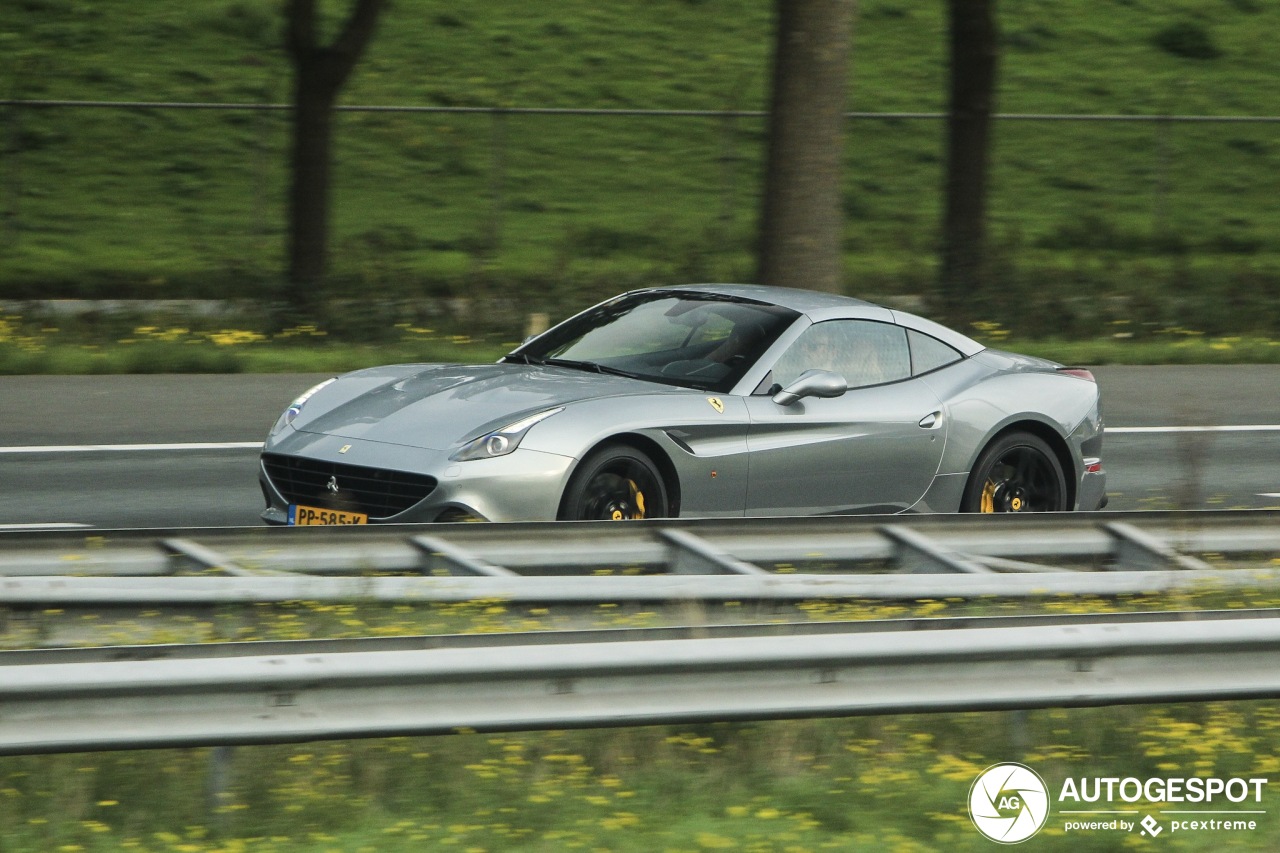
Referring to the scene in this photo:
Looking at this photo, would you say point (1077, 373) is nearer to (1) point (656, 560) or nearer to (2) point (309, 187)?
(1) point (656, 560)

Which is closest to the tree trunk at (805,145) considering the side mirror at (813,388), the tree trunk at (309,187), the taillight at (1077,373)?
the taillight at (1077,373)

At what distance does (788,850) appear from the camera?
4445mm

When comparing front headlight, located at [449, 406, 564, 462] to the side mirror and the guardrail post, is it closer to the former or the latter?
the side mirror

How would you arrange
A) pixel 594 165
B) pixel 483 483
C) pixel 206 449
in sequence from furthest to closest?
pixel 594 165 < pixel 206 449 < pixel 483 483

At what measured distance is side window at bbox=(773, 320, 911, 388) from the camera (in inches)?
342

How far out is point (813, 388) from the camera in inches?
330

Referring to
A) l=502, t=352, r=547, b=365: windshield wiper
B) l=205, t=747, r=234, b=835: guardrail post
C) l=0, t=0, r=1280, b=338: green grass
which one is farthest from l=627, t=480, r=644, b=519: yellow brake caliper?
l=0, t=0, r=1280, b=338: green grass

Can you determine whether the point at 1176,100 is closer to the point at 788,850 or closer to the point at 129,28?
the point at 129,28

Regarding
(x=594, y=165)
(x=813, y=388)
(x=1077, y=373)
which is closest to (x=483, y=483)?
(x=813, y=388)

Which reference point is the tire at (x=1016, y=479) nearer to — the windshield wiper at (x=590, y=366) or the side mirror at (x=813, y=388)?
the side mirror at (x=813, y=388)

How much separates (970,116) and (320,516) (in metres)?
12.3

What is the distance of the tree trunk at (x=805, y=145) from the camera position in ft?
42.4

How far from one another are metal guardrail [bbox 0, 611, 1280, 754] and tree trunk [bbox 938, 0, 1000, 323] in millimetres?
13390

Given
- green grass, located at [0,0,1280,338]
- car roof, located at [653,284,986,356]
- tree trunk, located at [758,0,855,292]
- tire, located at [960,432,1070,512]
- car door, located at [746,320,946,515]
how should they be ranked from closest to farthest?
1. car door, located at [746,320,946,515]
2. car roof, located at [653,284,986,356]
3. tire, located at [960,432,1070,512]
4. tree trunk, located at [758,0,855,292]
5. green grass, located at [0,0,1280,338]
